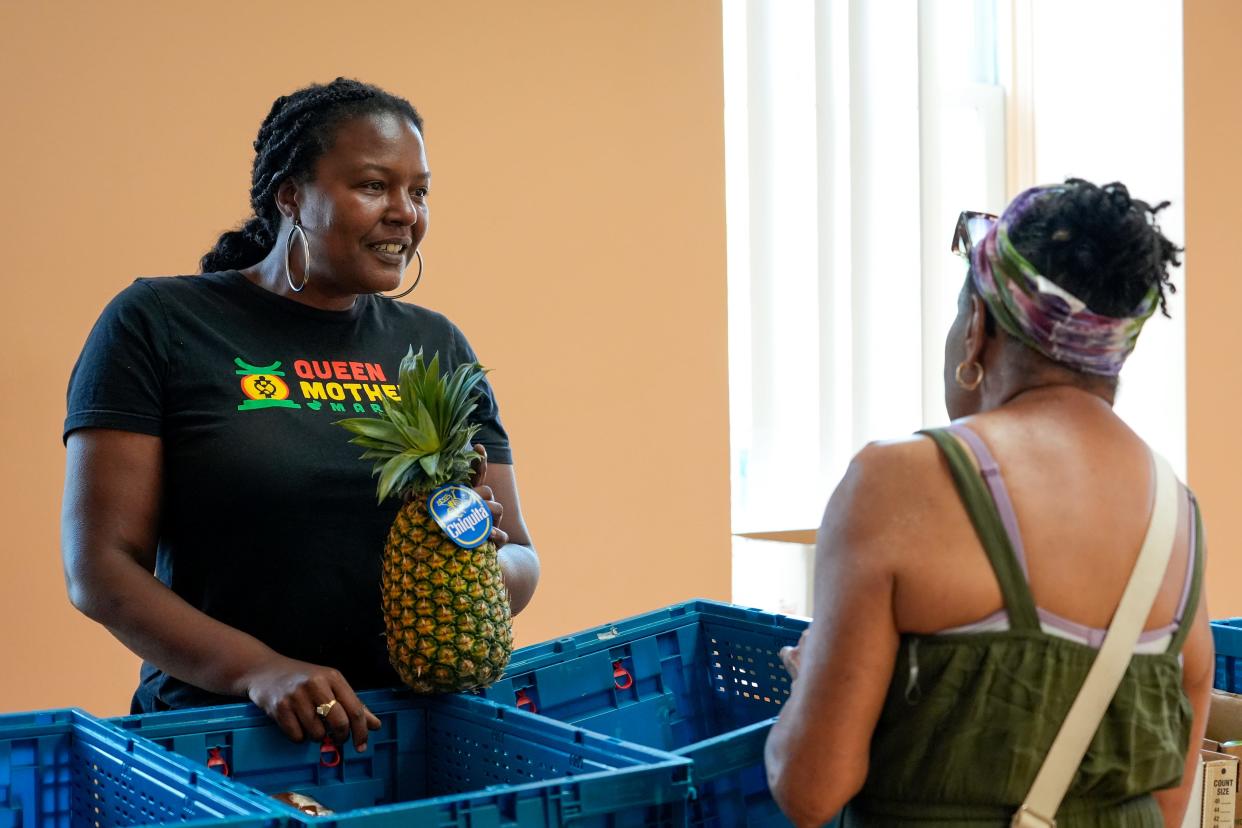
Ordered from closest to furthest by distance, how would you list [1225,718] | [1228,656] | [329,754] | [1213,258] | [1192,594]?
[1192,594], [329,754], [1225,718], [1228,656], [1213,258]

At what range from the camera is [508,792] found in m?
1.31

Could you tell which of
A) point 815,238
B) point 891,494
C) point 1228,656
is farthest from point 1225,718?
point 815,238

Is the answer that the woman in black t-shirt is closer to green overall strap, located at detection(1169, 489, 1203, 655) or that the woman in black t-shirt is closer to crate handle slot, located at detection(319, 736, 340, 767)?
crate handle slot, located at detection(319, 736, 340, 767)

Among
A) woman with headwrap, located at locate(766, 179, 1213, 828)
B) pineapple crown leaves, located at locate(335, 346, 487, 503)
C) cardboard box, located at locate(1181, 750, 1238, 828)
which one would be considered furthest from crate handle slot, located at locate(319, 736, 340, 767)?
cardboard box, located at locate(1181, 750, 1238, 828)

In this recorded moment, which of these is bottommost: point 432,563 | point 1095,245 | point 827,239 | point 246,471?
point 432,563

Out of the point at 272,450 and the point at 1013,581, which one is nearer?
the point at 1013,581

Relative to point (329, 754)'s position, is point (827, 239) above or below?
above

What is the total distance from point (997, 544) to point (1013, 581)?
40 millimetres

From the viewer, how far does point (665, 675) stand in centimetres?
213

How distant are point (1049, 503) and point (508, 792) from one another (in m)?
0.62

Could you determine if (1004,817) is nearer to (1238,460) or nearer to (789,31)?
(789,31)

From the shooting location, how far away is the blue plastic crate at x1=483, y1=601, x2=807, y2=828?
1.95 meters

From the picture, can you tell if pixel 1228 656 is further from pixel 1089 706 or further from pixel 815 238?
pixel 815 238

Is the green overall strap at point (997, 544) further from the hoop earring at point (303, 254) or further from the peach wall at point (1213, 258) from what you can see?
the peach wall at point (1213, 258)
